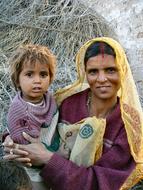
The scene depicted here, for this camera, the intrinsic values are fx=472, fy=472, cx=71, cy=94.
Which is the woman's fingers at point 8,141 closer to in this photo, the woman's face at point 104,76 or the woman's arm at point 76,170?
the woman's arm at point 76,170

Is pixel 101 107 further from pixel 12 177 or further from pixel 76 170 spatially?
pixel 12 177

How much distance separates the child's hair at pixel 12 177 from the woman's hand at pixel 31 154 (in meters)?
0.18

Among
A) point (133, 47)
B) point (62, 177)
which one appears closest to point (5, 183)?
point (62, 177)

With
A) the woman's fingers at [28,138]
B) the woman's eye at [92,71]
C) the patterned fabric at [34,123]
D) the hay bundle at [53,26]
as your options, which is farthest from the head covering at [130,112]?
the hay bundle at [53,26]

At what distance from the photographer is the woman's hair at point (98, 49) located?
229 centimetres

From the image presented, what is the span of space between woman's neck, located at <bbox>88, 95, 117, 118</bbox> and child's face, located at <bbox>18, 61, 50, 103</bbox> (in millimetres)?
255

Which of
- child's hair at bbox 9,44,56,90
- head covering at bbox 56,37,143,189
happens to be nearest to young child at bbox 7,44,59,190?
child's hair at bbox 9,44,56,90

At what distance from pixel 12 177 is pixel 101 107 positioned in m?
0.69

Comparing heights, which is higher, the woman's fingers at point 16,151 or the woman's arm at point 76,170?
the woman's fingers at point 16,151

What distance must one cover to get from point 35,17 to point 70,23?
0.36 m

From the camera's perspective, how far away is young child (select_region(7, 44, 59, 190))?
7.37 feet

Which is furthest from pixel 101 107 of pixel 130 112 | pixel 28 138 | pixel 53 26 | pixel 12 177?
pixel 53 26

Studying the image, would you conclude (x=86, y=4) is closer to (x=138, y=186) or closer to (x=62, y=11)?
(x=62, y=11)

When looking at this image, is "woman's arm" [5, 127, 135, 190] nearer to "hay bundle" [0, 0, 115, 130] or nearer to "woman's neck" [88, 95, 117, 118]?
"woman's neck" [88, 95, 117, 118]
